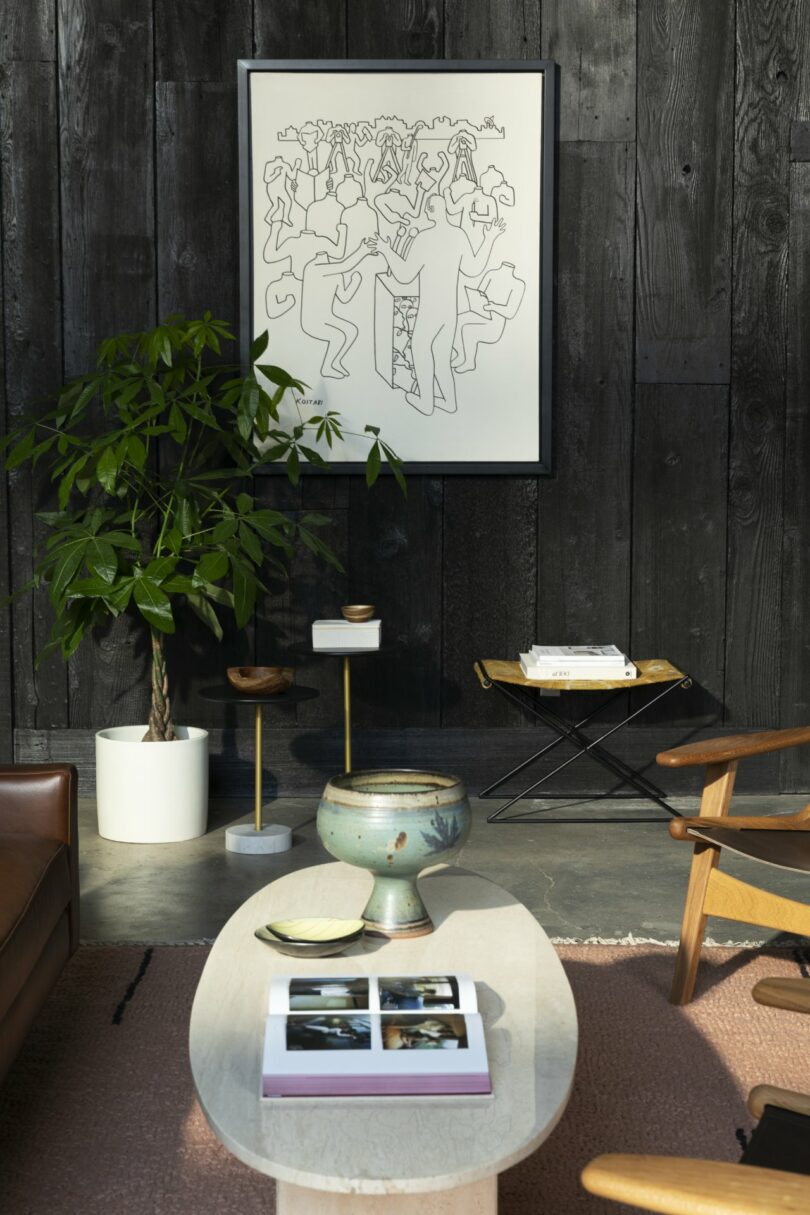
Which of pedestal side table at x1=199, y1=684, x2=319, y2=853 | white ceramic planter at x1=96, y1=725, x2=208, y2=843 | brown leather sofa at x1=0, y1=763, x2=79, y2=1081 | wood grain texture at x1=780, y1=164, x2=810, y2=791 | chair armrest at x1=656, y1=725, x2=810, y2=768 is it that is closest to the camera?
brown leather sofa at x1=0, y1=763, x2=79, y2=1081

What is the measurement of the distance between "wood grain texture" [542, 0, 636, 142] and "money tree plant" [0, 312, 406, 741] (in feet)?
3.89

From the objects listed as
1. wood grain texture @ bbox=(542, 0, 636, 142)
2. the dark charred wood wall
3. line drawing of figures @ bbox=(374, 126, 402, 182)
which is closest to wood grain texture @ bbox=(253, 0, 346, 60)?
the dark charred wood wall

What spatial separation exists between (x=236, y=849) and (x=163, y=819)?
0.79 ft

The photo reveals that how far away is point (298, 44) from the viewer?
13.1 feet

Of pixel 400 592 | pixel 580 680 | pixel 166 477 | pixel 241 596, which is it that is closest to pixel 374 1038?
pixel 241 596

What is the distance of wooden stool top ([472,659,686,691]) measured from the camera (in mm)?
3740

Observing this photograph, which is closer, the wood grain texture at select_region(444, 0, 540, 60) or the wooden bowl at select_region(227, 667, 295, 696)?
the wooden bowl at select_region(227, 667, 295, 696)

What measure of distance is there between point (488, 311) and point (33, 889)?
2558mm

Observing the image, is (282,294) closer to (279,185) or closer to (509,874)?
(279,185)

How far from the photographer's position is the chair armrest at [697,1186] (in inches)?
39.3

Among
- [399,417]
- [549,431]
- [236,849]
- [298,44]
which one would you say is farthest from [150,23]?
[236,849]

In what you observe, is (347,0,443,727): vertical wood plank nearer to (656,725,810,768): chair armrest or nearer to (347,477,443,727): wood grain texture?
(347,477,443,727): wood grain texture

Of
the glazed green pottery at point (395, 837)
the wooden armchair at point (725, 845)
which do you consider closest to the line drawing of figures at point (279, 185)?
the wooden armchair at point (725, 845)

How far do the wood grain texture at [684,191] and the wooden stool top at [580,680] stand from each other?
0.92m
